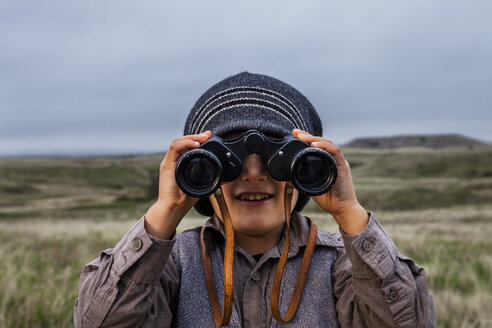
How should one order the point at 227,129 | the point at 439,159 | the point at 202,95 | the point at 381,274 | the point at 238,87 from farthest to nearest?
the point at 439,159, the point at 202,95, the point at 238,87, the point at 227,129, the point at 381,274

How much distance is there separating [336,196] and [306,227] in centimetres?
38

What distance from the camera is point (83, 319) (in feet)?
6.31

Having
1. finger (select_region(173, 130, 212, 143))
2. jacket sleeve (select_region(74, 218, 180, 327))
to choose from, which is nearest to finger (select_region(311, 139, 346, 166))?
Answer: finger (select_region(173, 130, 212, 143))

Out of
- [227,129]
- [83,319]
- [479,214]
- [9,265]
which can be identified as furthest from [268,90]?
[479,214]

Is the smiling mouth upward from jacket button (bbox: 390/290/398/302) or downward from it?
upward

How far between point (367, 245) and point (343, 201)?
0.22 m

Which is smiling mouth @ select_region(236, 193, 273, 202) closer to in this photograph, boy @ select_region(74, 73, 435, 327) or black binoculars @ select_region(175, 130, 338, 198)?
boy @ select_region(74, 73, 435, 327)

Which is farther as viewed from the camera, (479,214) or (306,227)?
(479,214)

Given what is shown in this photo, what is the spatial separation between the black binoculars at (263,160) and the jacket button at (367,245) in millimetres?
281

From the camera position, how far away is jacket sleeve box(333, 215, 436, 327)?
1901 mm

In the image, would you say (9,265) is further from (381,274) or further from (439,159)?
(439,159)

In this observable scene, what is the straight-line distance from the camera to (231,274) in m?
1.99

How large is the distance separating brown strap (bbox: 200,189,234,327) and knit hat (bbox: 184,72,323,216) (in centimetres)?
43

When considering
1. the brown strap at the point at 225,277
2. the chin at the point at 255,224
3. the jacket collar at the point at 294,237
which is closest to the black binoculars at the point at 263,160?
the brown strap at the point at 225,277
